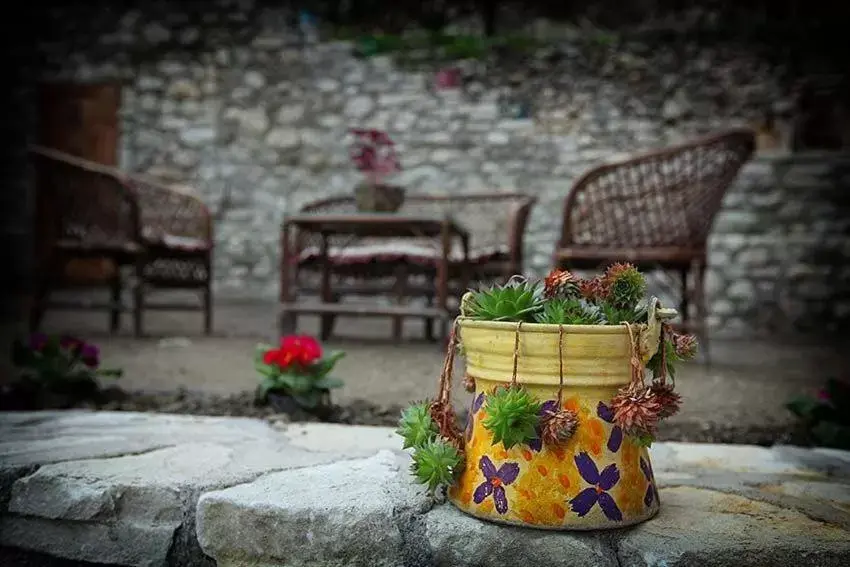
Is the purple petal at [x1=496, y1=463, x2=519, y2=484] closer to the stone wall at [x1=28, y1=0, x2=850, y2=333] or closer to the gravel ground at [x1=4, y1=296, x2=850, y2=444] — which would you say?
the gravel ground at [x1=4, y1=296, x2=850, y2=444]

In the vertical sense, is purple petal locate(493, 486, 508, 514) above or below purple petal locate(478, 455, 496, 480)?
below

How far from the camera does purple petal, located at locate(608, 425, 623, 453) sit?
47.3 inches

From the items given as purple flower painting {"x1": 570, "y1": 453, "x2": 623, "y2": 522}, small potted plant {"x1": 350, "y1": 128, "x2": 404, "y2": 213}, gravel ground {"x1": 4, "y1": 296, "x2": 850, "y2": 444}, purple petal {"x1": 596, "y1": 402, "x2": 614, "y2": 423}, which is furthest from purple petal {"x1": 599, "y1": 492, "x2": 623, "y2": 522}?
small potted plant {"x1": 350, "y1": 128, "x2": 404, "y2": 213}

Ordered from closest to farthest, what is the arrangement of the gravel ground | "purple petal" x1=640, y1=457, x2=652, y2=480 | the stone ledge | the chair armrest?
1. the stone ledge
2. "purple petal" x1=640, y1=457, x2=652, y2=480
3. the gravel ground
4. the chair armrest

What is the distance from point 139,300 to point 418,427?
3458 mm

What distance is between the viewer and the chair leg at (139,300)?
432cm

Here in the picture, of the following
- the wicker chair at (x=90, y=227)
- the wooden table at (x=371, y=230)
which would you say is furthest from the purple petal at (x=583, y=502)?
the wicker chair at (x=90, y=227)

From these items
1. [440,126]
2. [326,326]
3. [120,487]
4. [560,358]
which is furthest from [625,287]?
[440,126]

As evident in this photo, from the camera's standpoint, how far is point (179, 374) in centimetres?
307

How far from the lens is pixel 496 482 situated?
3.99ft

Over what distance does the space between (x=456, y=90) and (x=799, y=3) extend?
2.65 meters

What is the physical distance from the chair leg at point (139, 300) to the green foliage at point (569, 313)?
11.4 ft

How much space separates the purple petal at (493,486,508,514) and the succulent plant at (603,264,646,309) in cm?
33

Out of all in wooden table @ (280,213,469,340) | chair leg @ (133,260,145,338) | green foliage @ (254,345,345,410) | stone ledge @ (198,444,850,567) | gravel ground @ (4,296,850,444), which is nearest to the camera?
stone ledge @ (198,444,850,567)
